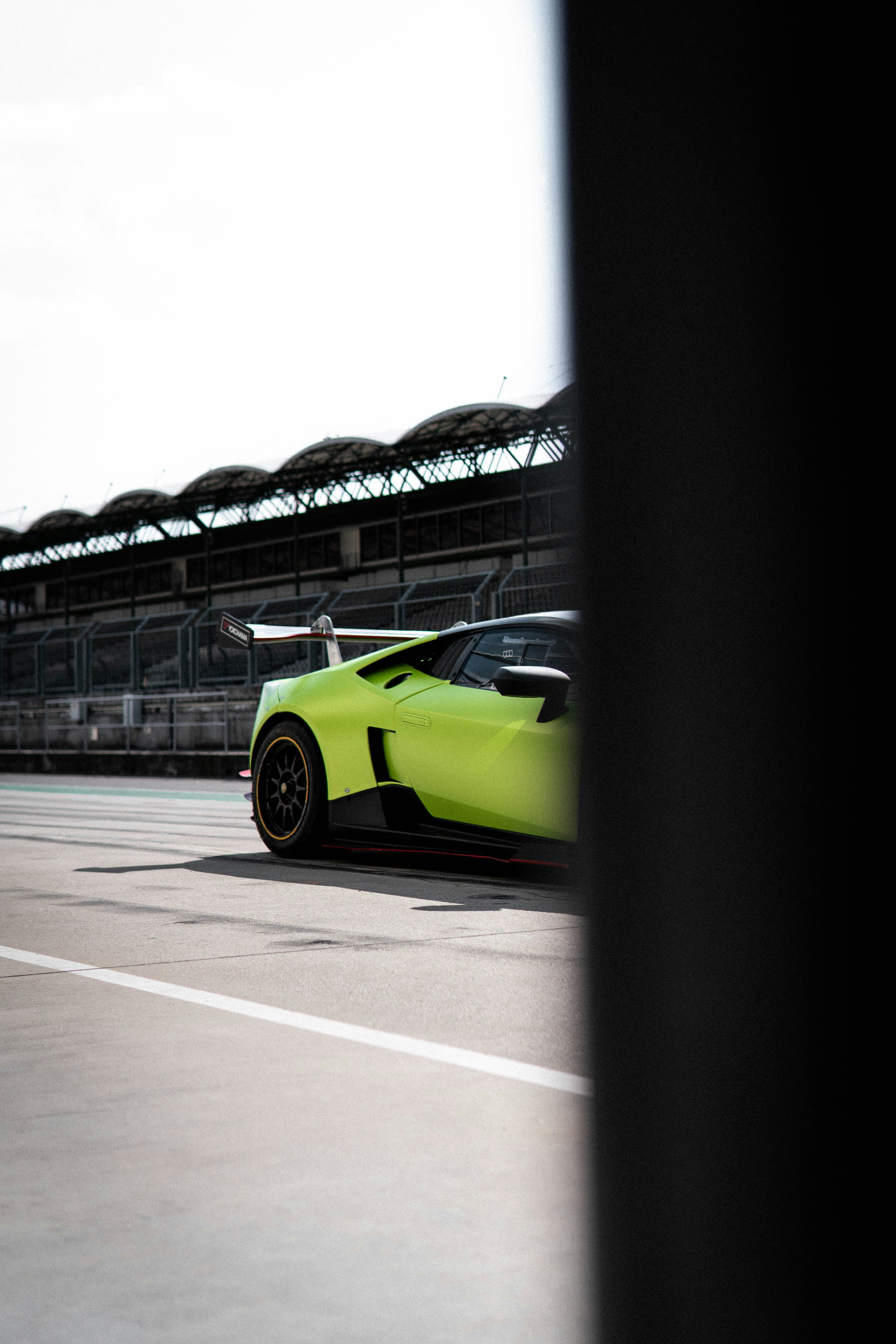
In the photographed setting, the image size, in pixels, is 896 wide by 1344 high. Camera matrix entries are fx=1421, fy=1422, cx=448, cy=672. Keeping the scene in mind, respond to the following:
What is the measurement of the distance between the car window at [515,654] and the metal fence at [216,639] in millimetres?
10021

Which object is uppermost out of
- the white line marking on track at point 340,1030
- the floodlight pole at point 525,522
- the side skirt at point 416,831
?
the floodlight pole at point 525,522

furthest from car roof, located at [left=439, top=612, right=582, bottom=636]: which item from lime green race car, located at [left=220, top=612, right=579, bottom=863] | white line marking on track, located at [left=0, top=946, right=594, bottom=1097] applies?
white line marking on track, located at [left=0, top=946, right=594, bottom=1097]

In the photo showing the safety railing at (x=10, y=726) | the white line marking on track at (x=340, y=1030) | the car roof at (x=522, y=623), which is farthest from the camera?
the safety railing at (x=10, y=726)

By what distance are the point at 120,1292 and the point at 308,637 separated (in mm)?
6357

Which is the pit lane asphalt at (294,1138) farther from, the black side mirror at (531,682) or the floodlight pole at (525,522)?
the floodlight pole at (525,522)

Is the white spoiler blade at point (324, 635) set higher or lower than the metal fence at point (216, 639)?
lower

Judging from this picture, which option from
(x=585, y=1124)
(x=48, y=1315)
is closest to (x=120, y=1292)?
(x=48, y=1315)

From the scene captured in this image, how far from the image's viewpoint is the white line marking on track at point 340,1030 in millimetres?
3350

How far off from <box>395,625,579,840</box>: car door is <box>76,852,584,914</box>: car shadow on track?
330 mm

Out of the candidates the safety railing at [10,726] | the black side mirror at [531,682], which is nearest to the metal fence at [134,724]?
the safety railing at [10,726]

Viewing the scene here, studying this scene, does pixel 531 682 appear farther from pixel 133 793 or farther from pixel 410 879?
pixel 133 793

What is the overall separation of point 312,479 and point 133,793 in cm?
1786

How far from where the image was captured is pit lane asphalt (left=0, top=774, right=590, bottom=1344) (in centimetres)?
217

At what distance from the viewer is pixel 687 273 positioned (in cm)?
329
